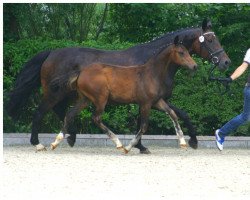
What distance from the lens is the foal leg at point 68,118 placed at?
13492 mm

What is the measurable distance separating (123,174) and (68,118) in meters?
3.44

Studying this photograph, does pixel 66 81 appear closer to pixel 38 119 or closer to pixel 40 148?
pixel 38 119

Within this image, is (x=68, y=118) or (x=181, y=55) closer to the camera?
(x=181, y=55)

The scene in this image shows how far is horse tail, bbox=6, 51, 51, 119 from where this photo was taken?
14.5 metres

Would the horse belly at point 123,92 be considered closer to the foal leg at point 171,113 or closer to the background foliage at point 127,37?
the foal leg at point 171,113

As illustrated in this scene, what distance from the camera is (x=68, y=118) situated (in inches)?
533

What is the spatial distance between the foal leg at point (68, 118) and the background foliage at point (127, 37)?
188 centimetres

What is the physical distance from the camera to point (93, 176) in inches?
393

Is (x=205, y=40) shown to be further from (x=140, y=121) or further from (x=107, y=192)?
(x=107, y=192)

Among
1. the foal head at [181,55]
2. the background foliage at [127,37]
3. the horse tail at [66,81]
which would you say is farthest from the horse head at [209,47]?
the horse tail at [66,81]

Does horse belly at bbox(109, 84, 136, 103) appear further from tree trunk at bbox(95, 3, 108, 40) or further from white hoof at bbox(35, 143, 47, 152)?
tree trunk at bbox(95, 3, 108, 40)

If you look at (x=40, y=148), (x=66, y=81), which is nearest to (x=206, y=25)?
(x=66, y=81)

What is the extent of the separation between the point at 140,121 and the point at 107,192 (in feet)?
16.5

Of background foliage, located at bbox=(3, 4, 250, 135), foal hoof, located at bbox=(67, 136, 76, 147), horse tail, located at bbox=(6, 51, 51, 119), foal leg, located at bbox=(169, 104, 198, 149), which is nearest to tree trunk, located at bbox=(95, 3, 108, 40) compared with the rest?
background foliage, located at bbox=(3, 4, 250, 135)
